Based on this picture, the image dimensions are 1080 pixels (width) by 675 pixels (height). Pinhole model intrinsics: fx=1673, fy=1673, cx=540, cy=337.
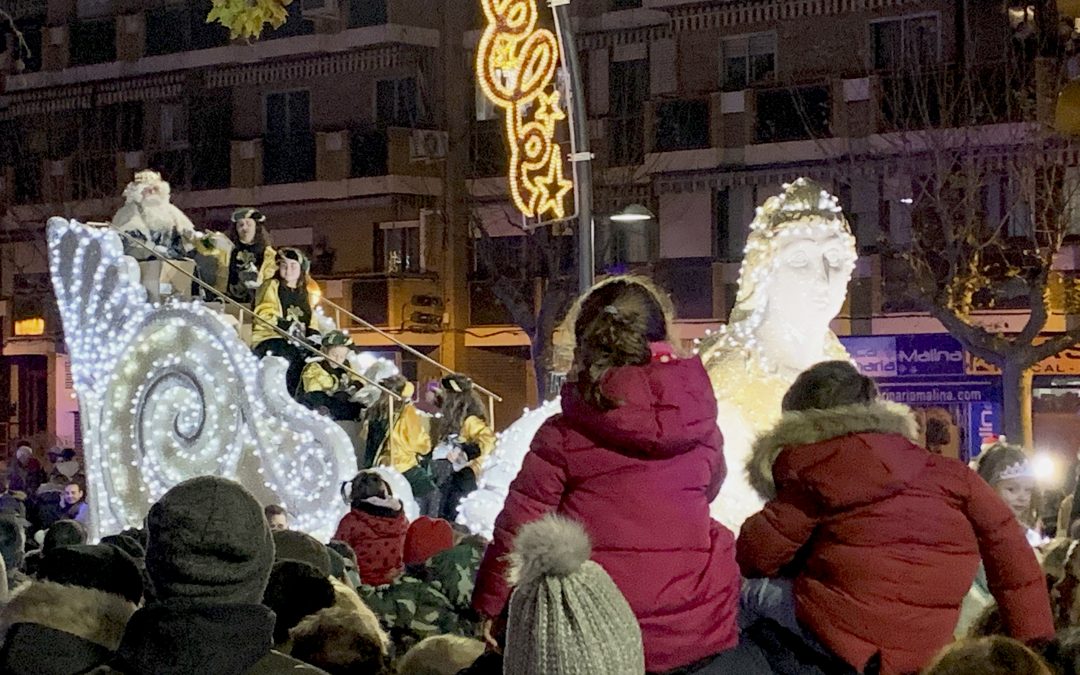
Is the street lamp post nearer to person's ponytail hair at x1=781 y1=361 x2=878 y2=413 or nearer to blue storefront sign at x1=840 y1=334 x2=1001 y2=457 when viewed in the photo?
person's ponytail hair at x1=781 y1=361 x2=878 y2=413

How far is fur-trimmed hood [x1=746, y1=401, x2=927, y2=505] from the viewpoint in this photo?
4609 millimetres

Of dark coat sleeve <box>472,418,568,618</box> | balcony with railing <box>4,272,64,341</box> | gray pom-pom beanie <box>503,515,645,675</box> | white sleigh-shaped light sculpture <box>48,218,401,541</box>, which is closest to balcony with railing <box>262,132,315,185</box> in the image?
balcony with railing <box>4,272,64,341</box>

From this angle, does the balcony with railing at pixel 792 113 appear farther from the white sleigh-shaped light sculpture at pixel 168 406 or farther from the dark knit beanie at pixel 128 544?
the dark knit beanie at pixel 128 544

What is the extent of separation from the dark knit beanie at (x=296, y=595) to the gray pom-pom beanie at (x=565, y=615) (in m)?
1.71

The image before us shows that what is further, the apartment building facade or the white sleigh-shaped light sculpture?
the apartment building facade

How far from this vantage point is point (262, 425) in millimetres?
12609

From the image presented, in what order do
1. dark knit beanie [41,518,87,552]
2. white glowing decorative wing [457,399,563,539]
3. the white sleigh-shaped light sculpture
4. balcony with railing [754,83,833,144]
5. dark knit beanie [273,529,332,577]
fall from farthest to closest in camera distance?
1. balcony with railing [754,83,833,144]
2. the white sleigh-shaped light sculpture
3. white glowing decorative wing [457,399,563,539]
4. dark knit beanie [41,518,87,552]
5. dark knit beanie [273,529,332,577]

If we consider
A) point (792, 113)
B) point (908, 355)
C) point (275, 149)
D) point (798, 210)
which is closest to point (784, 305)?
point (798, 210)

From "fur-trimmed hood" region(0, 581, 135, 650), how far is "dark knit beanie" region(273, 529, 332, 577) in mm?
1267

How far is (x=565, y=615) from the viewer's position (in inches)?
125

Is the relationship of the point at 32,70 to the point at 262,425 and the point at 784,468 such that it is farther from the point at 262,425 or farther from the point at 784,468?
the point at 784,468

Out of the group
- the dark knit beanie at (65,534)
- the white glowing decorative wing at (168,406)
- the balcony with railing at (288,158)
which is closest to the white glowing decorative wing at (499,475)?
the dark knit beanie at (65,534)

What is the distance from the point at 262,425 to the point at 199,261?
2.43 meters

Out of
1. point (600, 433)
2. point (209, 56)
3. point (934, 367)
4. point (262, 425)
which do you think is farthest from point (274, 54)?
point (600, 433)
